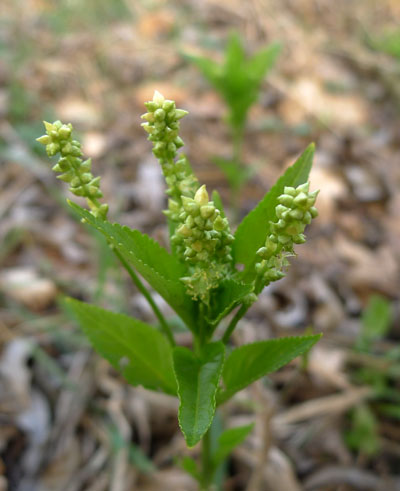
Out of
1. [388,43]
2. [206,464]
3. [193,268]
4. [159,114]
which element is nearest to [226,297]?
[193,268]

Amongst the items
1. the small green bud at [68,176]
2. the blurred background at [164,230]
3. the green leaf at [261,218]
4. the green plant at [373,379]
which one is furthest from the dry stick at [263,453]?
the small green bud at [68,176]

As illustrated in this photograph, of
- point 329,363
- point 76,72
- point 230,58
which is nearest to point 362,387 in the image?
point 329,363

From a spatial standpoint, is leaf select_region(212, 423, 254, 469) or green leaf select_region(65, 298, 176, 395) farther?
leaf select_region(212, 423, 254, 469)

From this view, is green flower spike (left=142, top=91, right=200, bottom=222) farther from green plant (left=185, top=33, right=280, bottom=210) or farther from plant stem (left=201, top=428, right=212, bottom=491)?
green plant (left=185, top=33, right=280, bottom=210)

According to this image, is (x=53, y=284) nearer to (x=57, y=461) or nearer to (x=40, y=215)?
(x=40, y=215)

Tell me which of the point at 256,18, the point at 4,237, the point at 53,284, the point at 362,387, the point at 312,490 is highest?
the point at 256,18

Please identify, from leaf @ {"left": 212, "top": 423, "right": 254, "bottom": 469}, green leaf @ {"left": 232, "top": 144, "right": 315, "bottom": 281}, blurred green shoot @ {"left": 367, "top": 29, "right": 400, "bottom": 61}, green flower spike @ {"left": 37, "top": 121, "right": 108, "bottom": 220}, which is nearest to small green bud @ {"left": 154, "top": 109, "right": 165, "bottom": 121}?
green flower spike @ {"left": 37, "top": 121, "right": 108, "bottom": 220}

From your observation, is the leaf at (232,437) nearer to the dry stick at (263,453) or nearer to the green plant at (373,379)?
the dry stick at (263,453)
